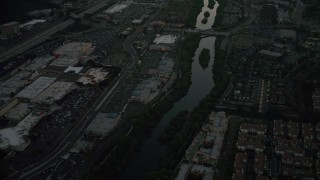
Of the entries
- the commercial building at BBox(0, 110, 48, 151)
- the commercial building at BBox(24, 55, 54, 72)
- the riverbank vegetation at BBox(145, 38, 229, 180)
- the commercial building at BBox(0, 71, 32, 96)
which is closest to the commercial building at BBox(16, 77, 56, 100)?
the commercial building at BBox(0, 71, 32, 96)

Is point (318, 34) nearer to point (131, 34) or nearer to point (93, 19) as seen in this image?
point (131, 34)

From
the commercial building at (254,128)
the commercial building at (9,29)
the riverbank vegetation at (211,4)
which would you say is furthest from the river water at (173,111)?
the commercial building at (9,29)

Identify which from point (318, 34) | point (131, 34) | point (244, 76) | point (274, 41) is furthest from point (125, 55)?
point (318, 34)

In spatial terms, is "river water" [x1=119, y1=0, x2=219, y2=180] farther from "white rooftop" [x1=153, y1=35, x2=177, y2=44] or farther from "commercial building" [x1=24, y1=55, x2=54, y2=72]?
"commercial building" [x1=24, y1=55, x2=54, y2=72]

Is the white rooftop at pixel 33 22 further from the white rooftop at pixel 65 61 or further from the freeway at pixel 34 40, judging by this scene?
the white rooftop at pixel 65 61

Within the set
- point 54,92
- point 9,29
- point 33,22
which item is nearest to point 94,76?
point 54,92

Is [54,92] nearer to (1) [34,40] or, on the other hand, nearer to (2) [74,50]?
(2) [74,50]
